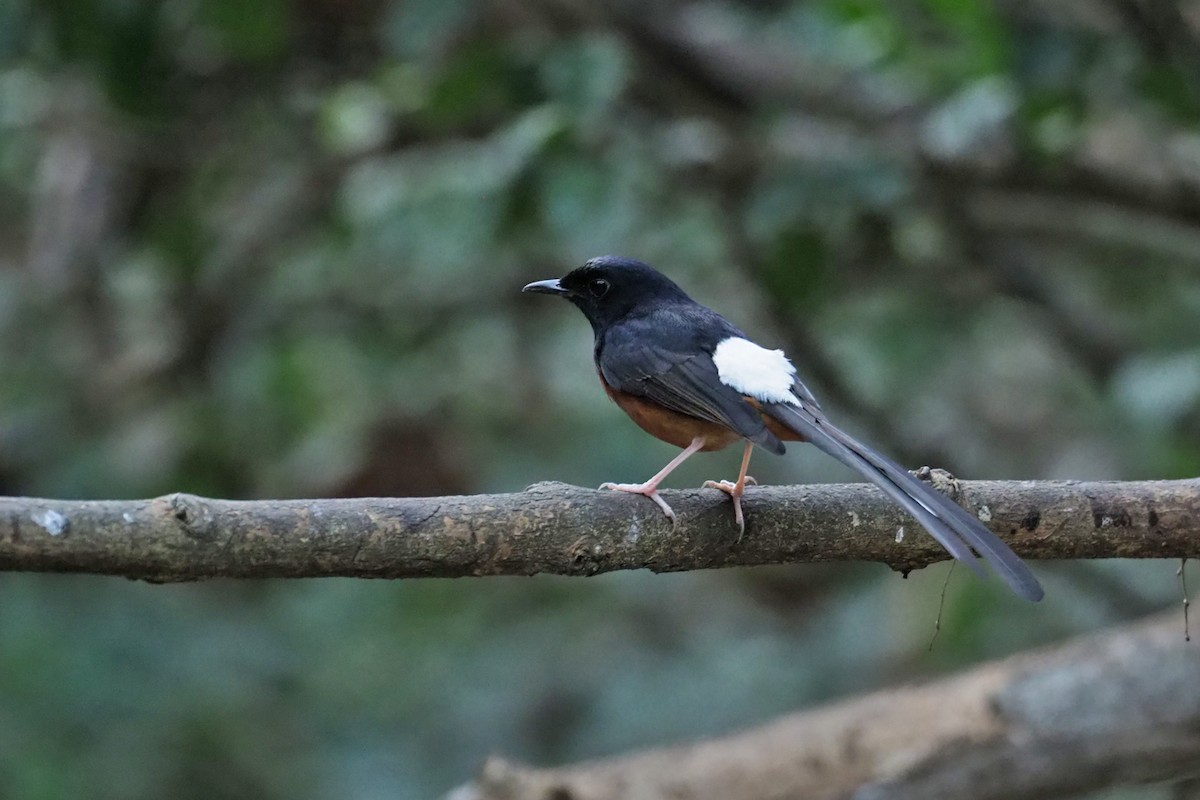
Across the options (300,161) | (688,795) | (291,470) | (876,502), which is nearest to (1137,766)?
(688,795)

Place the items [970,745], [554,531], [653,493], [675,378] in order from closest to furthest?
1. [554,531]
2. [653,493]
3. [675,378]
4. [970,745]

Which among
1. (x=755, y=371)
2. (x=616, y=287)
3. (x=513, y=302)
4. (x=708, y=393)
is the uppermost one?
(x=513, y=302)

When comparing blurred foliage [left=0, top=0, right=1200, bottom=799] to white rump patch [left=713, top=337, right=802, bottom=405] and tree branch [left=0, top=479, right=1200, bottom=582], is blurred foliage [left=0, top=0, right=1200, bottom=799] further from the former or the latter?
tree branch [left=0, top=479, right=1200, bottom=582]

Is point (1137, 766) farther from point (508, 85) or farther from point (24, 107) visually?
point (24, 107)

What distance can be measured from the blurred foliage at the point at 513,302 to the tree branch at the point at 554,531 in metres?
1.30

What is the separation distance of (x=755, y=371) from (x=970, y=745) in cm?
190

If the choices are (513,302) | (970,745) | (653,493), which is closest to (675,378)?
(653,493)

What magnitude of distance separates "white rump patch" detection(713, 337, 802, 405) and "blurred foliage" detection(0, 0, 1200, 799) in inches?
24.4

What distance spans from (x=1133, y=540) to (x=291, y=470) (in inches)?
244

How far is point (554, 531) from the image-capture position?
2967mm

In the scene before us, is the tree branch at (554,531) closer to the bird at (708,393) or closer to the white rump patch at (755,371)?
the bird at (708,393)

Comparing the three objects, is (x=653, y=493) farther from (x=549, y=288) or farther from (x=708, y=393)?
(x=549, y=288)

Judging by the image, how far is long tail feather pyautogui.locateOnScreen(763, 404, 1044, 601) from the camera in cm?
279

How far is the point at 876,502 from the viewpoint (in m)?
3.20
